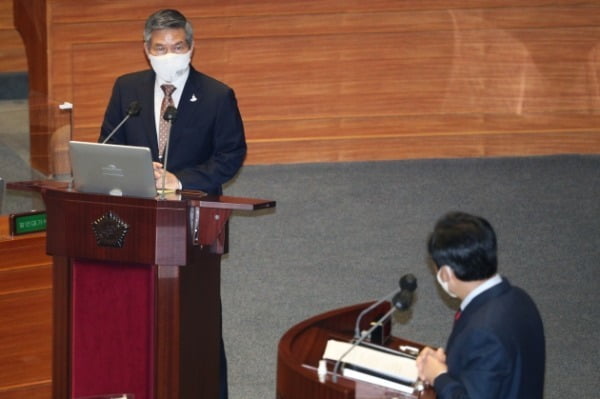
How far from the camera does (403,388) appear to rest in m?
2.62

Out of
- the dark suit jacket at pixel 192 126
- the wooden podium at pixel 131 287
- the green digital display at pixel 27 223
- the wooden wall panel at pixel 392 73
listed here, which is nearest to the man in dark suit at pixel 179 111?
the dark suit jacket at pixel 192 126

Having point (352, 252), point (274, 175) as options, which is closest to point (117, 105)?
point (352, 252)

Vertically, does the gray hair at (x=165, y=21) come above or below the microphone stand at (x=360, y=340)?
above

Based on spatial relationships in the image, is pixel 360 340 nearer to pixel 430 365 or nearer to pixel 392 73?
pixel 430 365

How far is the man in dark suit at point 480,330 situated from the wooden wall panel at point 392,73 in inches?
177

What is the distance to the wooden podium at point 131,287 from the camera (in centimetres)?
331

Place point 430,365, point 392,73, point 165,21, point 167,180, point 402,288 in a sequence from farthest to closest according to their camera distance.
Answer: point 392,73 → point 165,21 → point 167,180 → point 402,288 → point 430,365

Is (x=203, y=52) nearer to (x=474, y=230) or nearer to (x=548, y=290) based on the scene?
(x=548, y=290)

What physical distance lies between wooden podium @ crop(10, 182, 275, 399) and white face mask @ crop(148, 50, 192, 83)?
576 millimetres

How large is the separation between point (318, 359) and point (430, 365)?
0.31m

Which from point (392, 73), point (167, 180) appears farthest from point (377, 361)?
point (392, 73)

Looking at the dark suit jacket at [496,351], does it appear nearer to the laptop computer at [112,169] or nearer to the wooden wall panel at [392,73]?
the laptop computer at [112,169]

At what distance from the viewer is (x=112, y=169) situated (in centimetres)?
327

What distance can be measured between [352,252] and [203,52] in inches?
74.6
